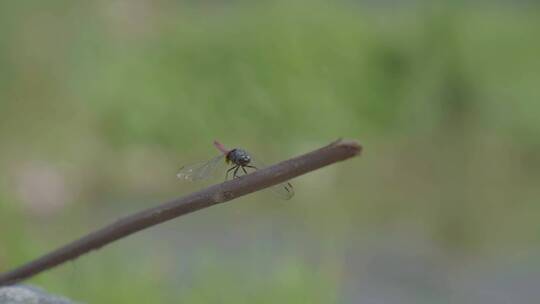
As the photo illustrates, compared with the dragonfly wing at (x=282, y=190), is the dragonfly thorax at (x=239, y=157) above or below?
above

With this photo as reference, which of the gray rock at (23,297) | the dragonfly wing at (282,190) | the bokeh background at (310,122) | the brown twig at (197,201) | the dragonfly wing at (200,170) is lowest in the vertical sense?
the brown twig at (197,201)

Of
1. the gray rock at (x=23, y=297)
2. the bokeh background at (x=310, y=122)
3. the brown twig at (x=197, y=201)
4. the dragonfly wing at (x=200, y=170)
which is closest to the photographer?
the brown twig at (x=197, y=201)

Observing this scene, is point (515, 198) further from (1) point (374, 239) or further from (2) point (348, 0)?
(2) point (348, 0)

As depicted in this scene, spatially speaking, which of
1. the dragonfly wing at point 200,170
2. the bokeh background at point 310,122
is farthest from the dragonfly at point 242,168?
the bokeh background at point 310,122

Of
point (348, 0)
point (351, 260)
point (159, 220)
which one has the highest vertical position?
point (348, 0)

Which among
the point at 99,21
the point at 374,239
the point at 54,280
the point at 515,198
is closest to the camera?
the point at 54,280

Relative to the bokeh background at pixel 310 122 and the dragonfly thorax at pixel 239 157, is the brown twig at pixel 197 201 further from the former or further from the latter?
the bokeh background at pixel 310 122

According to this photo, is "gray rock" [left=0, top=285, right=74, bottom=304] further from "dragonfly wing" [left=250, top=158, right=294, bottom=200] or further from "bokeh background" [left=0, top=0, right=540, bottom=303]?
"bokeh background" [left=0, top=0, right=540, bottom=303]

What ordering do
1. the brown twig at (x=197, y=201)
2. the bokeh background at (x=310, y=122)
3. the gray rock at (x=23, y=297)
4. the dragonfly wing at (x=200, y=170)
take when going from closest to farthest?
the brown twig at (x=197, y=201) → the gray rock at (x=23, y=297) → the dragonfly wing at (x=200, y=170) → the bokeh background at (x=310, y=122)

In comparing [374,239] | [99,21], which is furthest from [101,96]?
[374,239]
